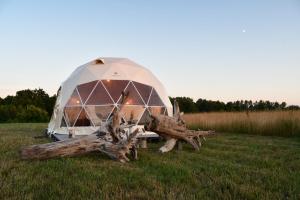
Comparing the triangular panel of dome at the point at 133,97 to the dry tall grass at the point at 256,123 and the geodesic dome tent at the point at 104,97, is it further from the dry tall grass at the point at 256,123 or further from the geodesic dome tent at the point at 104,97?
the dry tall grass at the point at 256,123

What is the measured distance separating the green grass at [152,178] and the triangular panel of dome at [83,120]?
444cm

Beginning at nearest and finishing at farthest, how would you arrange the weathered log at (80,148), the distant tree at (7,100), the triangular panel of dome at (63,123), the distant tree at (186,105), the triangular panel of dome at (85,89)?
1. the weathered log at (80,148)
2. the triangular panel of dome at (85,89)
3. the triangular panel of dome at (63,123)
4. the distant tree at (186,105)
5. the distant tree at (7,100)

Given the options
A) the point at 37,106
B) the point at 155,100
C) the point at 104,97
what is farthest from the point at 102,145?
the point at 37,106

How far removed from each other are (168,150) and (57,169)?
3.01 m

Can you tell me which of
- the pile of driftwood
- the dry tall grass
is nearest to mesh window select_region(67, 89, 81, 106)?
the pile of driftwood

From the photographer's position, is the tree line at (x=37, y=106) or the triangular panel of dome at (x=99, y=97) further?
the tree line at (x=37, y=106)

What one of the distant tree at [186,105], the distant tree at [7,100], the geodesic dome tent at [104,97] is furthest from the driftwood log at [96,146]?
the distant tree at [7,100]

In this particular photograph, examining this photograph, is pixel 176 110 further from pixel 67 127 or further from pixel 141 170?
pixel 67 127

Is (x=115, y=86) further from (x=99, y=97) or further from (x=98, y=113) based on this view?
(x=98, y=113)

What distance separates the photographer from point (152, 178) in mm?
4562

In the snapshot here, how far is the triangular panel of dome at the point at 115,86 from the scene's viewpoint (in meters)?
11.2

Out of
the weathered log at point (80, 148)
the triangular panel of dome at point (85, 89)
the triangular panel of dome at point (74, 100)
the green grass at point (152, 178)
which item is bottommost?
the green grass at point (152, 178)

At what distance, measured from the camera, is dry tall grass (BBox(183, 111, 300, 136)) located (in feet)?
38.9

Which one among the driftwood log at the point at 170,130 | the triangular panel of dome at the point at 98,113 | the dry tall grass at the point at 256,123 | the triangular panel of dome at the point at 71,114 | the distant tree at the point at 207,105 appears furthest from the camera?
the distant tree at the point at 207,105
